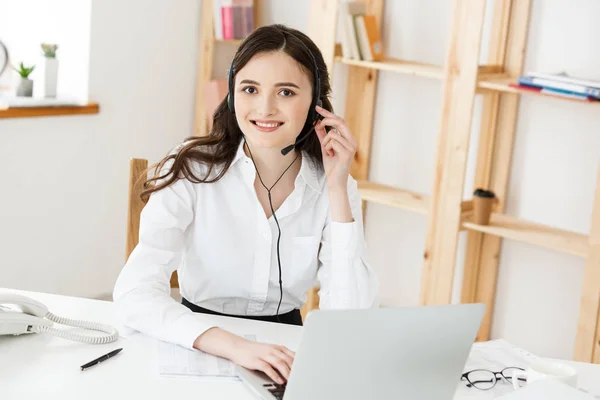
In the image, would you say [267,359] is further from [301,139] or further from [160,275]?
[301,139]

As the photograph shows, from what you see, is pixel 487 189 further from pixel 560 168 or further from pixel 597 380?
pixel 597 380

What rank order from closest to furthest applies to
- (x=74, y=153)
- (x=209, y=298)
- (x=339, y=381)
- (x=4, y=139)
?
(x=339, y=381)
(x=209, y=298)
(x=4, y=139)
(x=74, y=153)

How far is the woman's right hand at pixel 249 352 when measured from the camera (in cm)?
155

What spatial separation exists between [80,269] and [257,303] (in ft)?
6.54

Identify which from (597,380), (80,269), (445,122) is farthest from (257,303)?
(80,269)

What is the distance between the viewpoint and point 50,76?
144 inches

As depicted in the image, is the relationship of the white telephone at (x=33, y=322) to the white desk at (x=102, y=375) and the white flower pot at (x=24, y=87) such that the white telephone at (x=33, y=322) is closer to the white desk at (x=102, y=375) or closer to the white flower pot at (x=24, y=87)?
the white desk at (x=102, y=375)

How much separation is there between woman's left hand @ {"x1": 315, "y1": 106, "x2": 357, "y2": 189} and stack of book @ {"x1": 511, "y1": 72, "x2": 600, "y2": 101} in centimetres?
121

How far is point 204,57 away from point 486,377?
2837 mm

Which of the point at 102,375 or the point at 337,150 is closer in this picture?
the point at 102,375

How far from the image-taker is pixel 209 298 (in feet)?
6.84

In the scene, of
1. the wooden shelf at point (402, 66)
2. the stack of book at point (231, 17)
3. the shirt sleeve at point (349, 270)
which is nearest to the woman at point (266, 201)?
the shirt sleeve at point (349, 270)

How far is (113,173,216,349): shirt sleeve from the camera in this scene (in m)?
1.70

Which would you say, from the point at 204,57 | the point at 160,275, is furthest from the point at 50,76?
the point at 160,275
